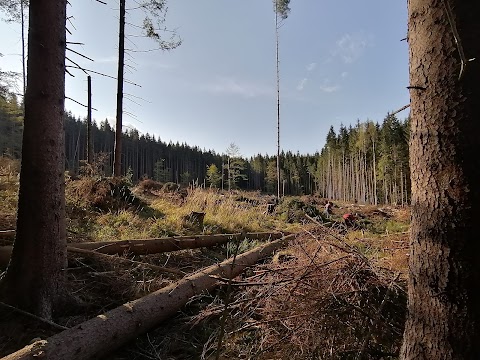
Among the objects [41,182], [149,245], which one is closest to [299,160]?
[149,245]

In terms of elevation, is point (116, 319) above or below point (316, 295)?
below

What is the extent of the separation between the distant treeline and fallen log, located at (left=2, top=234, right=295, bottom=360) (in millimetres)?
8311

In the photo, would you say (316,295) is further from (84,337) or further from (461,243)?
(84,337)

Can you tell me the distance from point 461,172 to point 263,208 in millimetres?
11697

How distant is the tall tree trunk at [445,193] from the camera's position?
1271 mm

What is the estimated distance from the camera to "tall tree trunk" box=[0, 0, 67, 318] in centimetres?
281

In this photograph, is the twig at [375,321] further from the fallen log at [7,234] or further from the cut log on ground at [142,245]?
the fallen log at [7,234]

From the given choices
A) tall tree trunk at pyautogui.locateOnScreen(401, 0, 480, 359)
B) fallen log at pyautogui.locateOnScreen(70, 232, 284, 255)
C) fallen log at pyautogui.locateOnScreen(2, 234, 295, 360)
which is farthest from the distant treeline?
tall tree trunk at pyautogui.locateOnScreen(401, 0, 480, 359)

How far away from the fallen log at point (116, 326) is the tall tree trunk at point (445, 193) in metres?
0.90

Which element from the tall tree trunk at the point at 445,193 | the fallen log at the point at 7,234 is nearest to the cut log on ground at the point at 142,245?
the fallen log at the point at 7,234

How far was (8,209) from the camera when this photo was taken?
5.91m

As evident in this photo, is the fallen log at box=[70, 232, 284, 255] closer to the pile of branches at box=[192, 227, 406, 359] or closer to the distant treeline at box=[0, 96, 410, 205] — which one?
the pile of branches at box=[192, 227, 406, 359]

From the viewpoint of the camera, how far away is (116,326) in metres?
2.35

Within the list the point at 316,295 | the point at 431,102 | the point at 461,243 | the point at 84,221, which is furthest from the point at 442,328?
the point at 84,221
